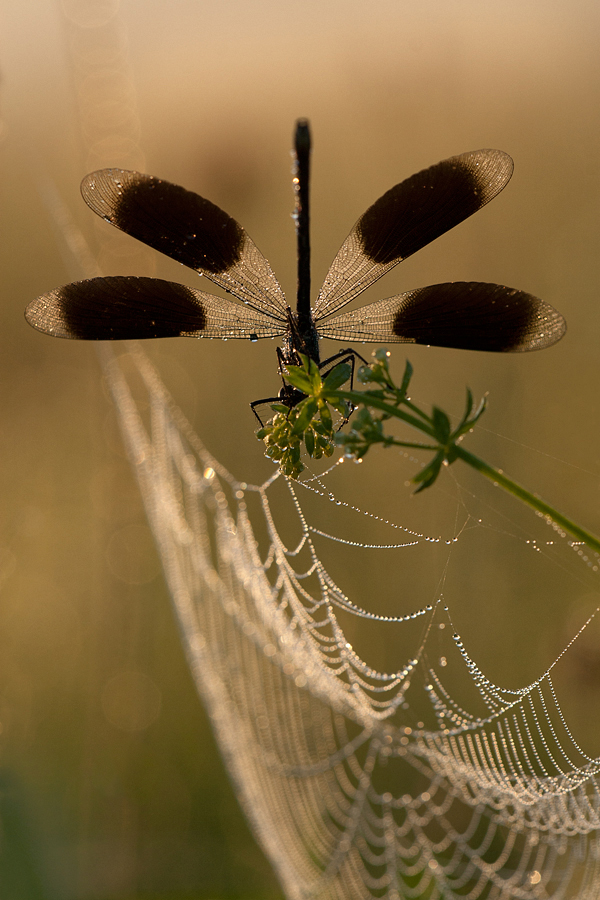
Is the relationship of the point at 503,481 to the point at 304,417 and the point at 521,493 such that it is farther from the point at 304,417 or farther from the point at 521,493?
the point at 304,417

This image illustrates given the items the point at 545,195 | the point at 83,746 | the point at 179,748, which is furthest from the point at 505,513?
the point at 83,746

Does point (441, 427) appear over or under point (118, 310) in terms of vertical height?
under

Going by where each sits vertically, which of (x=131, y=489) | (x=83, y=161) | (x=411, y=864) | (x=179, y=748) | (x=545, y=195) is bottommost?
(x=411, y=864)

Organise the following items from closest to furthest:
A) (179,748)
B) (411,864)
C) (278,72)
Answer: (411,864) → (179,748) → (278,72)

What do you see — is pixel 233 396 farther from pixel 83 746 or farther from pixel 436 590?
pixel 83 746

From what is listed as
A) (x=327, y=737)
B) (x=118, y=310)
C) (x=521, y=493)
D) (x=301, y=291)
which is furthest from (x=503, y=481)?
(x=327, y=737)

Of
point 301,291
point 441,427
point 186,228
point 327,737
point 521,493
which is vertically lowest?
point 327,737

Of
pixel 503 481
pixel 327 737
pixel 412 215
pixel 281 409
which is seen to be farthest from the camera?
pixel 327 737
